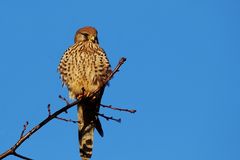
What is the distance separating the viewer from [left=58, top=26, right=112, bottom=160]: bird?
493 centimetres

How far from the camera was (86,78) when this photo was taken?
4926mm

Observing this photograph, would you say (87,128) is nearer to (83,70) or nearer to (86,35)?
(83,70)

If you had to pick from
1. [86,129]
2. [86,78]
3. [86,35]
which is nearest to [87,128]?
[86,129]

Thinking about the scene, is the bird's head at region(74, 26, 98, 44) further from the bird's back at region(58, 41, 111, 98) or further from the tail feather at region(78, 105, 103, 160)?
the tail feather at region(78, 105, 103, 160)

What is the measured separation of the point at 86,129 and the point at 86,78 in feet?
1.85

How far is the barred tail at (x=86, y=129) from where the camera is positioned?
486 cm

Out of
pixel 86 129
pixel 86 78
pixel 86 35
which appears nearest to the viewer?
pixel 86 78

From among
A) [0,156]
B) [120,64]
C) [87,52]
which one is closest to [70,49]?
[87,52]

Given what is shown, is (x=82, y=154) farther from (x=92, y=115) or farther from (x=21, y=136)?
(x=21, y=136)

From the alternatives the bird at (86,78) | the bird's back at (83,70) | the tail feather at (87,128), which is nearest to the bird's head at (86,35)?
the bird at (86,78)

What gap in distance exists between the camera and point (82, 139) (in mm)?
4973

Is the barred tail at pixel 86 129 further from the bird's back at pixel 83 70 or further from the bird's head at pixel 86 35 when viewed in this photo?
the bird's head at pixel 86 35

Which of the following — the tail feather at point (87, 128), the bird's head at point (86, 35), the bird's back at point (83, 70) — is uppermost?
the bird's head at point (86, 35)

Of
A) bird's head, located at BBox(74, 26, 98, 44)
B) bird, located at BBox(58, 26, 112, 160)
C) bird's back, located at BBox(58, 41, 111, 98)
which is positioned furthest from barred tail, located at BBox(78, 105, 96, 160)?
bird's head, located at BBox(74, 26, 98, 44)
